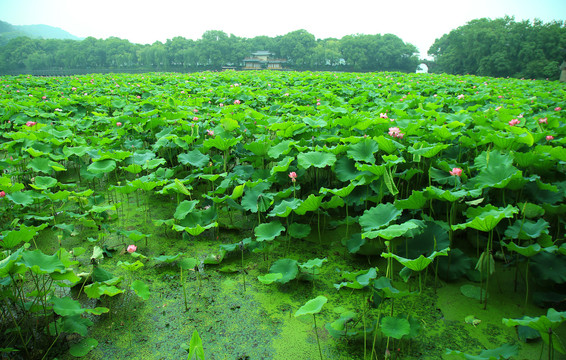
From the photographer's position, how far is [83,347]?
1.14 m

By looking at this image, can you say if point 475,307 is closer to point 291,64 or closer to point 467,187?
point 467,187

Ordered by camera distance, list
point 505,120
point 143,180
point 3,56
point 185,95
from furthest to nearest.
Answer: point 3,56
point 185,95
point 505,120
point 143,180

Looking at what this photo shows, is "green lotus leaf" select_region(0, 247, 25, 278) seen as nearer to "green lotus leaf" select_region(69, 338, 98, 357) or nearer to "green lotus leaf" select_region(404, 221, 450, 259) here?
"green lotus leaf" select_region(69, 338, 98, 357)

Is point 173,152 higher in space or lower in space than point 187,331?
higher

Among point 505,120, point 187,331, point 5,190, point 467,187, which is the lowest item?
point 187,331

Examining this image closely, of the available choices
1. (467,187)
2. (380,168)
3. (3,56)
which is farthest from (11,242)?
(3,56)

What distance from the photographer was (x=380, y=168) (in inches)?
Answer: 62.6

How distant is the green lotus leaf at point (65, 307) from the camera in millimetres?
1101

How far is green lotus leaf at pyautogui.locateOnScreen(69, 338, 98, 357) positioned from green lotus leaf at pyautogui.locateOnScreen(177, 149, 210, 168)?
1327 mm

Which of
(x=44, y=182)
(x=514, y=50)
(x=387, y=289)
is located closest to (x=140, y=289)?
(x=387, y=289)

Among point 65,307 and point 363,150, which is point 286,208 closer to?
point 363,150

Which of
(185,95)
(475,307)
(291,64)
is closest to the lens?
(475,307)

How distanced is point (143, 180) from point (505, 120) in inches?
108

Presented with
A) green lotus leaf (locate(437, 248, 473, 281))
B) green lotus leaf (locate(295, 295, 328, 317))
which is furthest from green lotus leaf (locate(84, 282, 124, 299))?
green lotus leaf (locate(437, 248, 473, 281))
